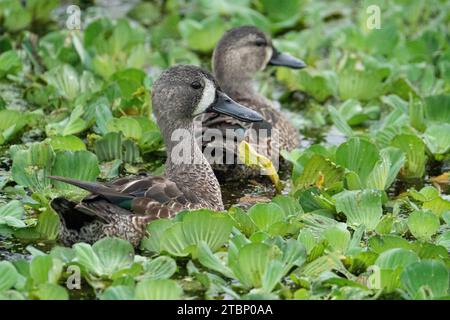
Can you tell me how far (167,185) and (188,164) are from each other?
1.69 feet

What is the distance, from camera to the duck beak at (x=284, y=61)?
9.52 metres

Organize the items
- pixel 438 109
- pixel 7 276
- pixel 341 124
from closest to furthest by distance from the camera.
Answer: pixel 7 276
pixel 341 124
pixel 438 109

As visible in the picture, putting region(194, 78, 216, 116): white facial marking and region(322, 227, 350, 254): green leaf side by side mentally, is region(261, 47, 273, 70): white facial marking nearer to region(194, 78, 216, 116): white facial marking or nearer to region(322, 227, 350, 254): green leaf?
region(194, 78, 216, 116): white facial marking

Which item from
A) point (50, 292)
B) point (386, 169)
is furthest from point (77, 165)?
point (386, 169)

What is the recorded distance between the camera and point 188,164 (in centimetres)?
702

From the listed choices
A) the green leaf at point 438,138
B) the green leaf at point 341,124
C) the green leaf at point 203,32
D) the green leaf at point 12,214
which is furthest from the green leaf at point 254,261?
the green leaf at point 203,32

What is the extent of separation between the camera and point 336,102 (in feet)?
31.7

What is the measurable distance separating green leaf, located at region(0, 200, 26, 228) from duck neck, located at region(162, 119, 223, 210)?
1001mm

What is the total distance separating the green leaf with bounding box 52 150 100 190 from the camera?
7172 millimetres

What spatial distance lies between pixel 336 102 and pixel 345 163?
2215mm

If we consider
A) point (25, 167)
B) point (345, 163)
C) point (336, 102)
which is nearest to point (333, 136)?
point (336, 102)

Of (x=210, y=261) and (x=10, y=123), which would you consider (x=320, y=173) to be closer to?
(x=210, y=261)

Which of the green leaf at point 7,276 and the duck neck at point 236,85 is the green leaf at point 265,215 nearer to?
the green leaf at point 7,276

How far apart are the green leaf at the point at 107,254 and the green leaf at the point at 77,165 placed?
135 centimetres
